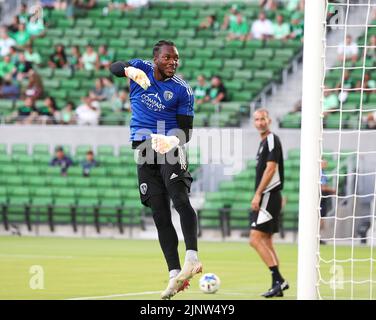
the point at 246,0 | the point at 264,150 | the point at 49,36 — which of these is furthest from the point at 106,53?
the point at 264,150

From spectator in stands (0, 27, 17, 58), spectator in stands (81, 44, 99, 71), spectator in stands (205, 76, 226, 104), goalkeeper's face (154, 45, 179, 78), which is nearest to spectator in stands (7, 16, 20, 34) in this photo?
spectator in stands (0, 27, 17, 58)

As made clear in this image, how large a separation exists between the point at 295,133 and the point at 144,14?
27.5 ft

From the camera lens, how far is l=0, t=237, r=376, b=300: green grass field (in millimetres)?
11367

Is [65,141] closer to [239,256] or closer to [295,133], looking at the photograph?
[295,133]

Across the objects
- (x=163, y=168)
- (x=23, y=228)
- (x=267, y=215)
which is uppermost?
(x=163, y=168)

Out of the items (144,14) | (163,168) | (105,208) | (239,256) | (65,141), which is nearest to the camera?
(163,168)

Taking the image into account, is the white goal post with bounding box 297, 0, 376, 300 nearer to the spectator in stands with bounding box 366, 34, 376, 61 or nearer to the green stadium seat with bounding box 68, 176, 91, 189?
the spectator in stands with bounding box 366, 34, 376, 61

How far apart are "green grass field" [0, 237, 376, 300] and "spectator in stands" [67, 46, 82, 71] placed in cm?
745

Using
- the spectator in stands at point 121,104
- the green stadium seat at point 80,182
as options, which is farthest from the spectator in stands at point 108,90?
the green stadium seat at point 80,182

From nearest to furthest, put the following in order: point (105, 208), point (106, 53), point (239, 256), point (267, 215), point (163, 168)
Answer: point (163, 168) < point (267, 215) < point (239, 256) < point (105, 208) < point (106, 53)

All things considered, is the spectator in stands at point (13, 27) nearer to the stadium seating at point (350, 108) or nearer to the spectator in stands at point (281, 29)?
the spectator in stands at point (281, 29)

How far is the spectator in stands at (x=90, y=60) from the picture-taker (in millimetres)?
27781

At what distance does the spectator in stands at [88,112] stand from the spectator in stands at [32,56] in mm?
3160

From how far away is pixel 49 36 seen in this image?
96.9 ft
